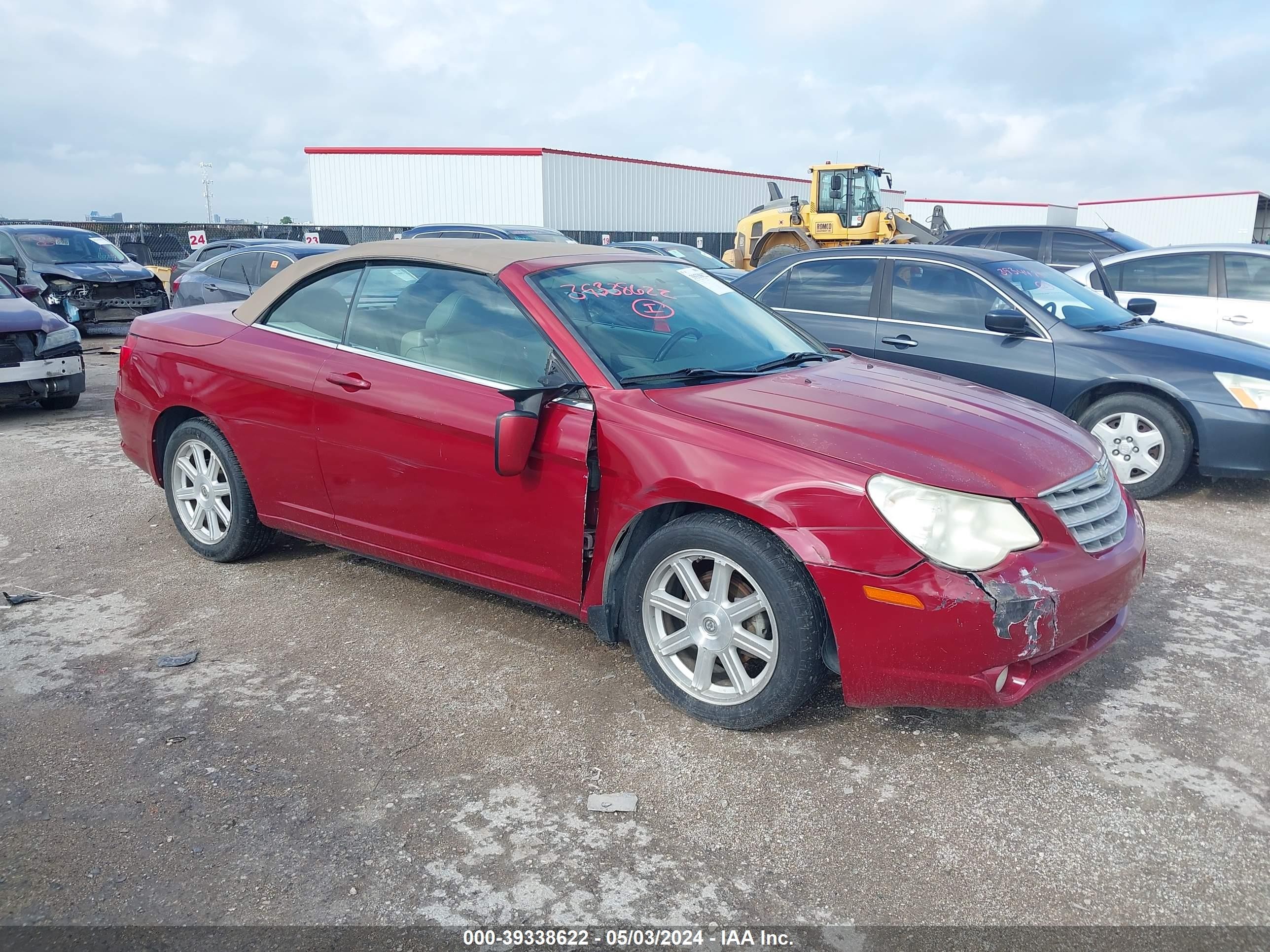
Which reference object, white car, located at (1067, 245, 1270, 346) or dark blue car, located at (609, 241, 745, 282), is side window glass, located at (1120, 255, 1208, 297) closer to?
white car, located at (1067, 245, 1270, 346)

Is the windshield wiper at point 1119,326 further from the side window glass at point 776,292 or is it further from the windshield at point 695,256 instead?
the windshield at point 695,256

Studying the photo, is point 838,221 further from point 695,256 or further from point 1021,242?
point 1021,242

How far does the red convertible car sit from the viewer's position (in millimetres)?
3029

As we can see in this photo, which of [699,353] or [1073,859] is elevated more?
[699,353]

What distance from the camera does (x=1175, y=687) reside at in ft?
12.3

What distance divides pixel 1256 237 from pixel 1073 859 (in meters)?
37.1

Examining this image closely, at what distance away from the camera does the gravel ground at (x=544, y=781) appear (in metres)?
2.56

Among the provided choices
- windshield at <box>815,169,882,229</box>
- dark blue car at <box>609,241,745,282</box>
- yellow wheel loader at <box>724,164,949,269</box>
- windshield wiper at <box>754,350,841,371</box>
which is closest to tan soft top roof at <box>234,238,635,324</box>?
windshield wiper at <box>754,350,841,371</box>

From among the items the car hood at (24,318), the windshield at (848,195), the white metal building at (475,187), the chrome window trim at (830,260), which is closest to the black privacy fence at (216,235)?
the white metal building at (475,187)

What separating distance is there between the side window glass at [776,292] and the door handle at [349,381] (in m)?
4.16

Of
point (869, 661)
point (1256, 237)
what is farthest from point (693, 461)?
point (1256, 237)

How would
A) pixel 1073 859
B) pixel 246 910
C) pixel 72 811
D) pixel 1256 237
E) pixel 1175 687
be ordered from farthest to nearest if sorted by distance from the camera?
1. pixel 1256 237
2. pixel 1175 687
3. pixel 72 811
4. pixel 1073 859
5. pixel 246 910

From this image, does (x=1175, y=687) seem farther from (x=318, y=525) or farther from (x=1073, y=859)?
(x=318, y=525)

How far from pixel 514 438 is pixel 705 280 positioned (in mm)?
1651
